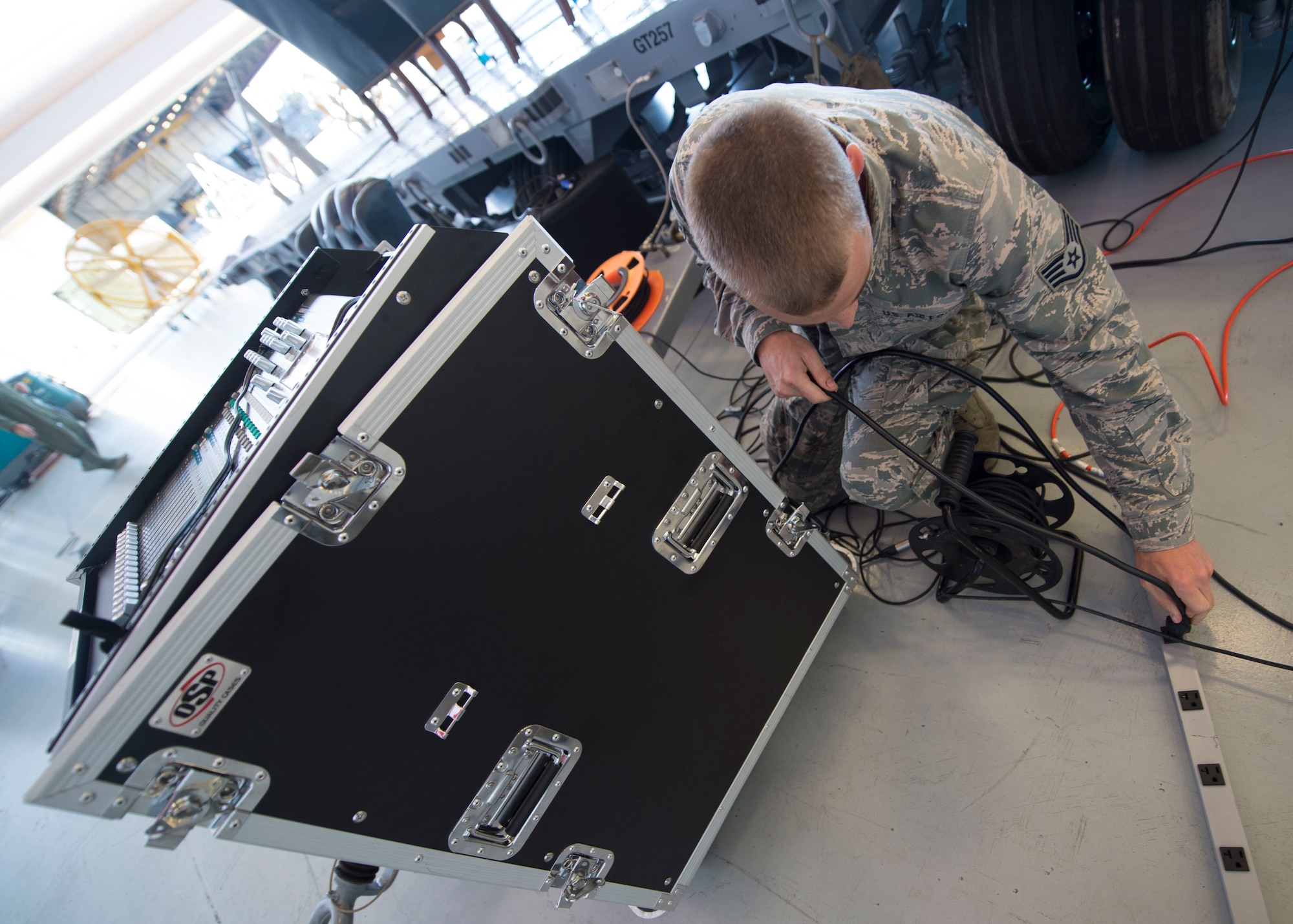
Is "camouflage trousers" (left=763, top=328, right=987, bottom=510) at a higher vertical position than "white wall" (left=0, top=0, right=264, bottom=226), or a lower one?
lower

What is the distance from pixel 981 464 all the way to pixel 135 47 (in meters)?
6.83

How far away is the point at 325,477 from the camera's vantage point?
61cm

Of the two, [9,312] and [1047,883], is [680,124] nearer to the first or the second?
[1047,883]

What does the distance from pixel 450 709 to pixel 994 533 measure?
872mm

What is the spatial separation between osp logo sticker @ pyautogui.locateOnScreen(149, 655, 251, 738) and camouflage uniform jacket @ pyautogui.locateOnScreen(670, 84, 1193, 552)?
861 millimetres

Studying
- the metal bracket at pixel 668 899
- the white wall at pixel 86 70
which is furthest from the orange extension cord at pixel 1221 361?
the white wall at pixel 86 70

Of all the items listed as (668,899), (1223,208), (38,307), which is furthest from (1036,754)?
(38,307)

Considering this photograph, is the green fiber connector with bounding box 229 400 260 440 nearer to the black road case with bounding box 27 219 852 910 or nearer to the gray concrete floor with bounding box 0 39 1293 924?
the black road case with bounding box 27 219 852 910

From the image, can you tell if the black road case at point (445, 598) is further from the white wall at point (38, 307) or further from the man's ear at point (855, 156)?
the white wall at point (38, 307)

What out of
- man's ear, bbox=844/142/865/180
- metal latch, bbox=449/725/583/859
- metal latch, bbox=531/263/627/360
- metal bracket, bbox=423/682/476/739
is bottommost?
metal latch, bbox=449/725/583/859

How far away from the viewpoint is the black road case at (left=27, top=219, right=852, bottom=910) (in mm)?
586

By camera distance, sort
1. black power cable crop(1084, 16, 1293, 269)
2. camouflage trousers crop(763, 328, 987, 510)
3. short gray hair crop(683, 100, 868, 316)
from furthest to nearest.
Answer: black power cable crop(1084, 16, 1293, 269) < camouflage trousers crop(763, 328, 987, 510) < short gray hair crop(683, 100, 868, 316)

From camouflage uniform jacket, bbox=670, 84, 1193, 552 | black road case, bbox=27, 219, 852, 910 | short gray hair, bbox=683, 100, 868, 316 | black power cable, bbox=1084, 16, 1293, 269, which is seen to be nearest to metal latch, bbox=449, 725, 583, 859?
black road case, bbox=27, 219, 852, 910

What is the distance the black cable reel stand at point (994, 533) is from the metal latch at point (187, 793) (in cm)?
102
